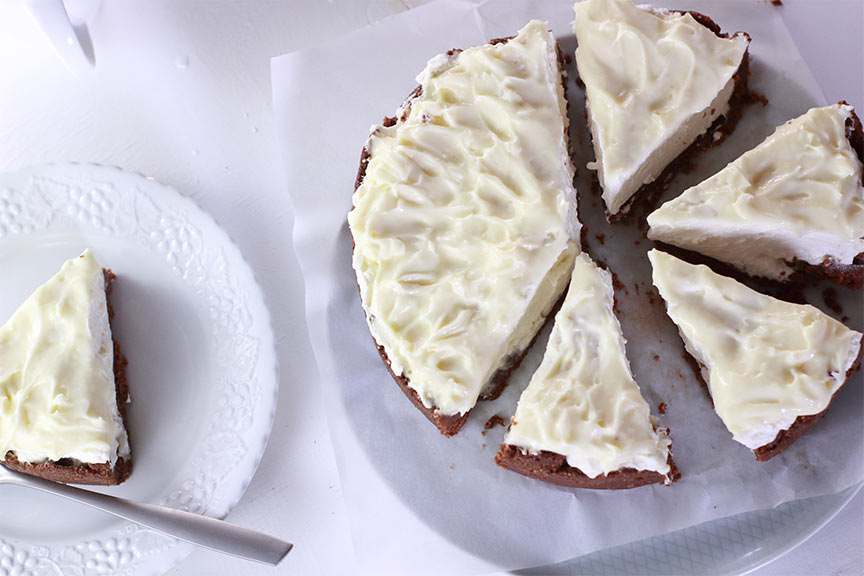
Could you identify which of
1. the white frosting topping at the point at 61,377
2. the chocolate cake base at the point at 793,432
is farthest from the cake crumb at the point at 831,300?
the white frosting topping at the point at 61,377

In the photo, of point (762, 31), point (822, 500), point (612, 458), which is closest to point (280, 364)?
point (612, 458)

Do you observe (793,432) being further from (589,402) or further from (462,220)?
(462,220)

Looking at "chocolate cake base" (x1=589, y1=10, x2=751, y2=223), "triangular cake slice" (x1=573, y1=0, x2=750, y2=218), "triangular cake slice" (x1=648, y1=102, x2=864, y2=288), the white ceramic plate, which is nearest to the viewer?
"triangular cake slice" (x1=648, y1=102, x2=864, y2=288)

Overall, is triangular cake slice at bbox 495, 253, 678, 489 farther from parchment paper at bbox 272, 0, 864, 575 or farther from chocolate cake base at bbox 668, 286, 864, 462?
chocolate cake base at bbox 668, 286, 864, 462

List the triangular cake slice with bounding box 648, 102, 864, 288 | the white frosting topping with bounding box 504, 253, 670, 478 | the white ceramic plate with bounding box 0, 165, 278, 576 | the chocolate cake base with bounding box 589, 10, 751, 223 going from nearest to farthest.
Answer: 1. the white frosting topping with bounding box 504, 253, 670, 478
2. the triangular cake slice with bounding box 648, 102, 864, 288
3. the white ceramic plate with bounding box 0, 165, 278, 576
4. the chocolate cake base with bounding box 589, 10, 751, 223

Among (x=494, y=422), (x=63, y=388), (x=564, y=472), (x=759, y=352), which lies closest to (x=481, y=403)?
(x=494, y=422)

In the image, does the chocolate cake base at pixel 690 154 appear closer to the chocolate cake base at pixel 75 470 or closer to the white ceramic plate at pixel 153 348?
the white ceramic plate at pixel 153 348

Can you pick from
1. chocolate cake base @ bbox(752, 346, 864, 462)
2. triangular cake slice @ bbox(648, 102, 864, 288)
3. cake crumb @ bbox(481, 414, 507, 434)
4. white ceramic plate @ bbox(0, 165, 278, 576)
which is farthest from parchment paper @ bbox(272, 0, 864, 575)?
white ceramic plate @ bbox(0, 165, 278, 576)
